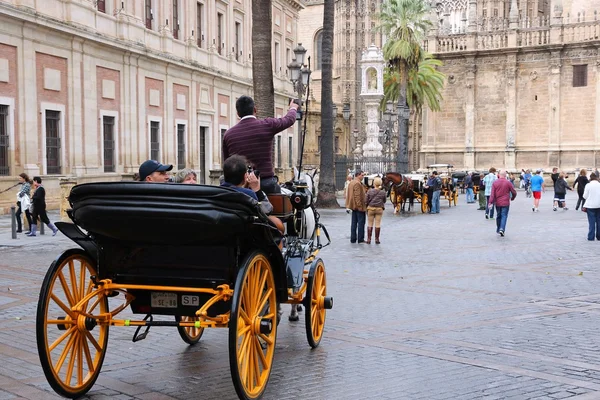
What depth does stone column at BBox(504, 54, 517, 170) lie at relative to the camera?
50438 millimetres

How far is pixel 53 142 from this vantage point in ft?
83.7

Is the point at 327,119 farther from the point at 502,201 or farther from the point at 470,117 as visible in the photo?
the point at 470,117

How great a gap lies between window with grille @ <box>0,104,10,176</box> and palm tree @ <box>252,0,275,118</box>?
30.7ft

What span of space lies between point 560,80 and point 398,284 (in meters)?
42.2

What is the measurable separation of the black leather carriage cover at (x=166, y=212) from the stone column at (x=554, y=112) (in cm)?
4718

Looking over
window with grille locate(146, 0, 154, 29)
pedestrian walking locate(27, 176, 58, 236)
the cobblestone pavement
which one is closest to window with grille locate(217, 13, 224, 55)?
window with grille locate(146, 0, 154, 29)

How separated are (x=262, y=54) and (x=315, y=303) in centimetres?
1142

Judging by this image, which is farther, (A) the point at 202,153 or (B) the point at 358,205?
(A) the point at 202,153

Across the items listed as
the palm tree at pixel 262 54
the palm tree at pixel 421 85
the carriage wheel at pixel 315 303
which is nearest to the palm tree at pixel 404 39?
the palm tree at pixel 421 85

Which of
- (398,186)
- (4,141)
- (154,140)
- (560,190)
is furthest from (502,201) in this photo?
(154,140)

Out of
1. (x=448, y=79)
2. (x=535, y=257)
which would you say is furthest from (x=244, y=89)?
(x=535, y=257)

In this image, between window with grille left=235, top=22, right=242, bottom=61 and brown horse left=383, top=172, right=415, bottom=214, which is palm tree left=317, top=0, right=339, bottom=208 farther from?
window with grille left=235, top=22, right=242, bottom=61

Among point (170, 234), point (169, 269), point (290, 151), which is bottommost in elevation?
point (169, 269)

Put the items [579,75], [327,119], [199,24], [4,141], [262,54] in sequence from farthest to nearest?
1. [579,75]
2. [199,24]
3. [327,119]
4. [4,141]
5. [262,54]
